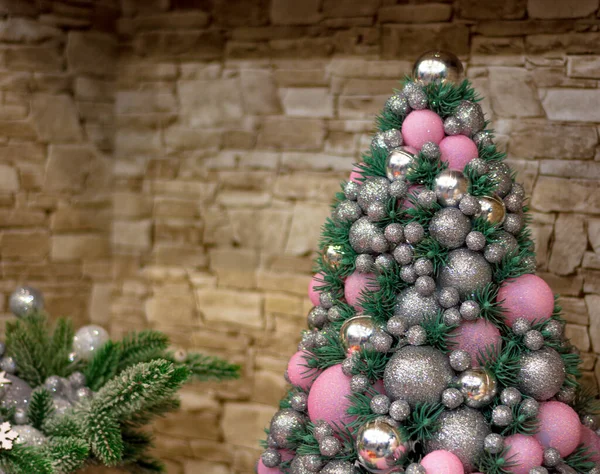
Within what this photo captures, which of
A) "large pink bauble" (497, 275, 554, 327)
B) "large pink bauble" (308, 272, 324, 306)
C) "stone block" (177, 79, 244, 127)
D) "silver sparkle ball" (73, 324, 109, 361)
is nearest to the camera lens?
"large pink bauble" (497, 275, 554, 327)

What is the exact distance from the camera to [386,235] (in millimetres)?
911

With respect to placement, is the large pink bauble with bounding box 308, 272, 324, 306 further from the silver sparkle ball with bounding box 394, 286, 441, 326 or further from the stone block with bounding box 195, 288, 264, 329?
the stone block with bounding box 195, 288, 264, 329

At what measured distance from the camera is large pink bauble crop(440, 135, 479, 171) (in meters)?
0.95

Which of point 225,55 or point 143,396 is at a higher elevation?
point 225,55

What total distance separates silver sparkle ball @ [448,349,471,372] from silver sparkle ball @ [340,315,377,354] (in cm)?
11

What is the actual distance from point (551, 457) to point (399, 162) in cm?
44

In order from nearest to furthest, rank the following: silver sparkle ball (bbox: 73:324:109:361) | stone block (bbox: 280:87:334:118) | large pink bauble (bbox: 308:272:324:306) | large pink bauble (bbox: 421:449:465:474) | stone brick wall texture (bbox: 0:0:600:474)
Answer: large pink bauble (bbox: 421:449:465:474)
large pink bauble (bbox: 308:272:324:306)
silver sparkle ball (bbox: 73:324:109:361)
stone brick wall texture (bbox: 0:0:600:474)
stone block (bbox: 280:87:334:118)

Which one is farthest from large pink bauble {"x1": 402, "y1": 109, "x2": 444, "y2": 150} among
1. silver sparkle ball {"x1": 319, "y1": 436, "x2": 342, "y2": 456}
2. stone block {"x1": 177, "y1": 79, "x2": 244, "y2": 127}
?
stone block {"x1": 177, "y1": 79, "x2": 244, "y2": 127}

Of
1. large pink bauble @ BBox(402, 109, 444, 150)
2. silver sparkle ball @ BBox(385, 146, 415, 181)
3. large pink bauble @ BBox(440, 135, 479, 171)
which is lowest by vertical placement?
silver sparkle ball @ BBox(385, 146, 415, 181)

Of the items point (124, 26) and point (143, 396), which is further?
point (124, 26)

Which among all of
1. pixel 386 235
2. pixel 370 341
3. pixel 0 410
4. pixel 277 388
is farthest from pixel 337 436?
pixel 277 388

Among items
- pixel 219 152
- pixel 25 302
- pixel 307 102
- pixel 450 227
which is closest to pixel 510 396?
pixel 450 227

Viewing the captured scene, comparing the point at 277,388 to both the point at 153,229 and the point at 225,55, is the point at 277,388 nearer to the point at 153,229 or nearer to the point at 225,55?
the point at 153,229

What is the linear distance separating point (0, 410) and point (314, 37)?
1139 millimetres
